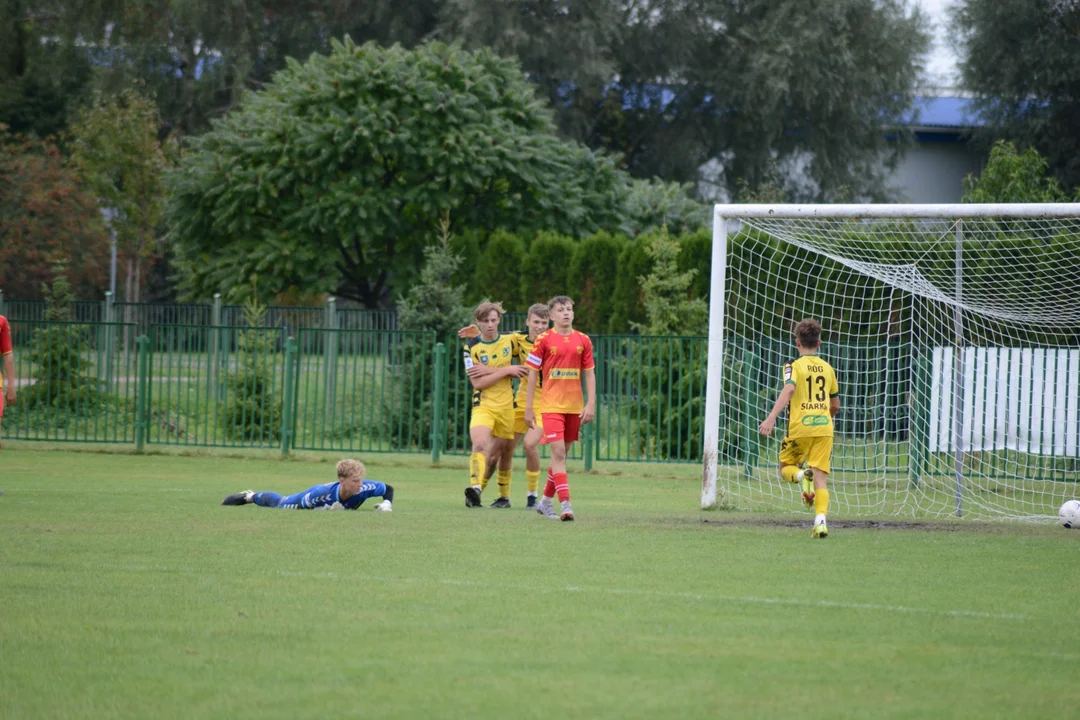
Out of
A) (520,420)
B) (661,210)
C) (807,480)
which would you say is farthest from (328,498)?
(661,210)

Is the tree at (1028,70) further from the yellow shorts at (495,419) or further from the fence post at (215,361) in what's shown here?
the yellow shorts at (495,419)

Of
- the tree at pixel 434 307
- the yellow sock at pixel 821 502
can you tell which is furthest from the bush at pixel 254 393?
the yellow sock at pixel 821 502

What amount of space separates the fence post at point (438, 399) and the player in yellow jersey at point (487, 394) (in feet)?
19.8

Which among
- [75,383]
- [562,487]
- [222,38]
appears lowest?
[562,487]

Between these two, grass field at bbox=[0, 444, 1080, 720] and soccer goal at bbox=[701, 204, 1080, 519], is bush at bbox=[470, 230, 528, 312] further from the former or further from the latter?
grass field at bbox=[0, 444, 1080, 720]

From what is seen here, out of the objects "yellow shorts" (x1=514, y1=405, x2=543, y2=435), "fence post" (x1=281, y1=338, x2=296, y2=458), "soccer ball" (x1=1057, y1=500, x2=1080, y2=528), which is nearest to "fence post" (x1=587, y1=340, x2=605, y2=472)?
"fence post" (x1=281, y1=338, x2=296, y2=458)

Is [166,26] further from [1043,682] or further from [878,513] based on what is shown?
[1043,682]

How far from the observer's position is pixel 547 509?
12195mm

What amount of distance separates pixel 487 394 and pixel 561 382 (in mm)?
1564

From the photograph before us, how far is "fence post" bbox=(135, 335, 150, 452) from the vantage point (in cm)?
2005

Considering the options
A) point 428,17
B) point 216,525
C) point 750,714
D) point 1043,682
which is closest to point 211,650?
point 750,714

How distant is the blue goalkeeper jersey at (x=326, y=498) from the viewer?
41.4 feet

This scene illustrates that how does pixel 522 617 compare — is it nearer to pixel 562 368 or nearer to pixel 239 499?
pixel 562 368

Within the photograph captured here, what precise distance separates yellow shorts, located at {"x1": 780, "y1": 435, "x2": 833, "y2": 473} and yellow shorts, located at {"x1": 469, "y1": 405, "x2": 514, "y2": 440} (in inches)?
115
